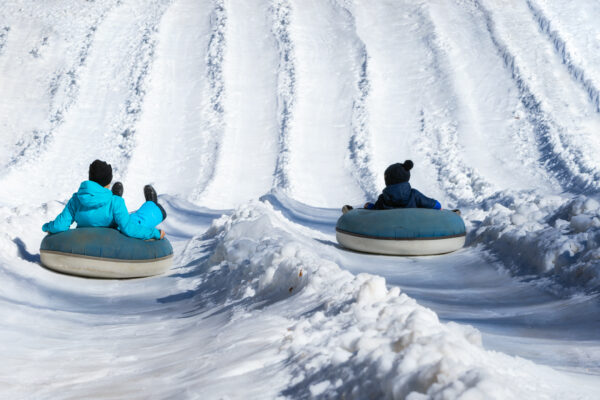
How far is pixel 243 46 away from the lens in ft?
48.6

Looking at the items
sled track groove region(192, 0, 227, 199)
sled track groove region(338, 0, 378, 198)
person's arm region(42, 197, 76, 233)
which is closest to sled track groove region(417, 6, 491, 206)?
sled track groove region(338, 0, 378, 198)

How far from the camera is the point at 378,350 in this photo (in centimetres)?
182

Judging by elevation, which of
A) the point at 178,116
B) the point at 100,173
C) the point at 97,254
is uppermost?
the point at 178,116

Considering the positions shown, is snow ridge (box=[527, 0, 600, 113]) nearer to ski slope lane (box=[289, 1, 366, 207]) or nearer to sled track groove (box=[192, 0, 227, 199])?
ski slope lane (box=[289, 1, 366, 207])

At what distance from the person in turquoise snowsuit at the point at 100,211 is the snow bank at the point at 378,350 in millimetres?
1924

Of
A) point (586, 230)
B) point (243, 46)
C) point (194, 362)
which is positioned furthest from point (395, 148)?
point (194, 362)

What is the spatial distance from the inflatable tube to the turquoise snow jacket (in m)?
0.09

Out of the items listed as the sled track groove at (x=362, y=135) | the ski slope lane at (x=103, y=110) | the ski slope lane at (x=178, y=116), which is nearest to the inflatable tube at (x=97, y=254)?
the ski slope lane at (x=178, y=116)

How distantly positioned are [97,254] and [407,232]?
233 centimetres

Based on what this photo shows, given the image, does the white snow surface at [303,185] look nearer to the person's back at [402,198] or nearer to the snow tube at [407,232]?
the snow tube at [407,232]

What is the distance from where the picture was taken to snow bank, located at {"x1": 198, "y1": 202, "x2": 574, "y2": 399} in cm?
154

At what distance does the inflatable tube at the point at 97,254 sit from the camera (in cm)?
449

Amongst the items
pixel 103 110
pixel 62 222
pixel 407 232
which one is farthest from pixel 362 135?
pixel 62 222

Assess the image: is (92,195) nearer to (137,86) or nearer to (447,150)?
(447,150)
